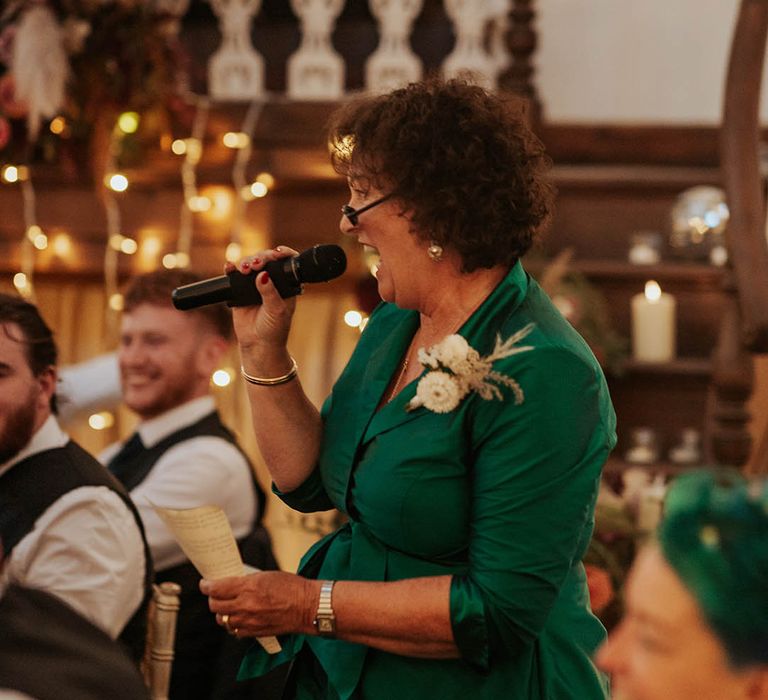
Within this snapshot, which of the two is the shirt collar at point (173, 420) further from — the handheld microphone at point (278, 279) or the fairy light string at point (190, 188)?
the fairy light string at point (190, 188)

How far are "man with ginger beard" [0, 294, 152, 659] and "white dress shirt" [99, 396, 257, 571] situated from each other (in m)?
0.55

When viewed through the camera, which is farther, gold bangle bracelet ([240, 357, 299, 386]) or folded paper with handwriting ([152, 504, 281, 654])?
gold bangle bracelet ([240, 357, 299, 386])

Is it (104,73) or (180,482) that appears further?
(104,73)

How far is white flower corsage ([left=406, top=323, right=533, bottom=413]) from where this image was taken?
5.28 ft

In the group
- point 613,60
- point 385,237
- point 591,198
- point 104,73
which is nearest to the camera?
point 385,237

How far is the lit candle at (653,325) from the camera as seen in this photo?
4184mm

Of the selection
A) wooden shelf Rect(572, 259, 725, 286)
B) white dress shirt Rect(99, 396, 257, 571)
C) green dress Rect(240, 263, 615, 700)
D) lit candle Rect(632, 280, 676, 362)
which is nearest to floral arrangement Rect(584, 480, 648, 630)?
white dress shirt Rect(99, 396, 257, 571)

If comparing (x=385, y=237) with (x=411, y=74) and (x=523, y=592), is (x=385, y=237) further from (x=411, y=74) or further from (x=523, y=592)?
(x=411, y=74)

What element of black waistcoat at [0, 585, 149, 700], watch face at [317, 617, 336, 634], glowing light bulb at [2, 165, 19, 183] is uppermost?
black waistcoat at [0, 585, 149, 700]

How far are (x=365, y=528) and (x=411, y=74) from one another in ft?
10.9

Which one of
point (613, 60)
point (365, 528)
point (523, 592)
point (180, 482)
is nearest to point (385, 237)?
point (365, 528)

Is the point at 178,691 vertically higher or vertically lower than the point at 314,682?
lower

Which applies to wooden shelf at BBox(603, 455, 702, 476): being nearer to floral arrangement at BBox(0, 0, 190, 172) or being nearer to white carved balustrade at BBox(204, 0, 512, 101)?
white carved balustrade at BBox(204, 0, 512, 101)

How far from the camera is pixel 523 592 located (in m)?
1.56
